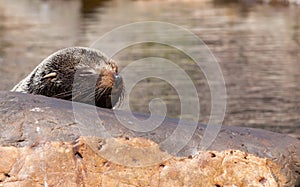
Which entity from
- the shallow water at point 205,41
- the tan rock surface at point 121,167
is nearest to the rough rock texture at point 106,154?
the tan rock surface at point 121,167

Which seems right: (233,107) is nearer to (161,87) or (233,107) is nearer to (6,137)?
(161,87)

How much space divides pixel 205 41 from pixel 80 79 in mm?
14155

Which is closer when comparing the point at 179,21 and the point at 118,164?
the point at 118,164

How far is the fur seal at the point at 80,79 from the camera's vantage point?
188 inches

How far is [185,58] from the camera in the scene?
1594cm

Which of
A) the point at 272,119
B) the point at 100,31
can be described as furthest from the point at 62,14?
the point at 272,119

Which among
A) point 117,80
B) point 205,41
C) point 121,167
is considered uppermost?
point 117,80

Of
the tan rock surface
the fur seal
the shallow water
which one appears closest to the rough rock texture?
the tan rock surface

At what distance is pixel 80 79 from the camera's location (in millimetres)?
4832

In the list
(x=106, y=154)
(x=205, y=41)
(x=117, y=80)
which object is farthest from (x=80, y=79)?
(x=205, y=41)

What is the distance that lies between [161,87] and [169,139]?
821 centimetres

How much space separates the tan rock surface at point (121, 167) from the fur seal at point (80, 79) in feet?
2.74

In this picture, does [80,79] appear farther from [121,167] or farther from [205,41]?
[205,41]

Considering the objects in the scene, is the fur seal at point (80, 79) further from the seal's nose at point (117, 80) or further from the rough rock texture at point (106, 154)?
the rough rock texture at point (106, 154)
